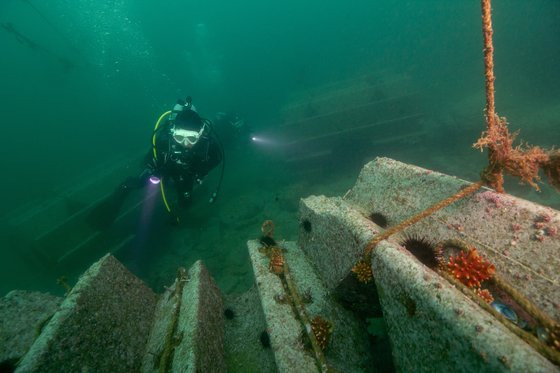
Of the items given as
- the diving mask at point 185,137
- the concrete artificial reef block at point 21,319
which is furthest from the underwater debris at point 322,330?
the diving mask at point 185,137

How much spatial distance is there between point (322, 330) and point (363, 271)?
717 mm

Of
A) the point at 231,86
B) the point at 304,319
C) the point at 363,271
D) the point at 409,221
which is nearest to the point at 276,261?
the point at 304,319

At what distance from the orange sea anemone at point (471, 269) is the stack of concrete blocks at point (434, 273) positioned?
233 millimetres

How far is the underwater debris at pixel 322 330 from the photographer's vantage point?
8.51 feet

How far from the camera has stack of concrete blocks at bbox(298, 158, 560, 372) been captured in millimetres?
1499

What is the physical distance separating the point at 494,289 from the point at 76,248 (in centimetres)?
1145

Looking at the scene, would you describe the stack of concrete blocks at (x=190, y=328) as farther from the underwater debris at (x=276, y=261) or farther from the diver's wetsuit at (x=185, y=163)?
the diver's wetsuit at (x=185, y=163)

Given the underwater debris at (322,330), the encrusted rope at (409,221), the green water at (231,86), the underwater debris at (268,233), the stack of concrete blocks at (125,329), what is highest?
the green water at (231,86)

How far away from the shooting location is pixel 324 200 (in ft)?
11.5

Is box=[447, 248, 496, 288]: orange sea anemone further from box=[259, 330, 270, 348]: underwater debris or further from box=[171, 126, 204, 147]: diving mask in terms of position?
box=[171, 126, 204, 147]: diving mask

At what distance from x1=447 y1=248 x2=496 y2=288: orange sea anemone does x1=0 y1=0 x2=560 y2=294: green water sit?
541 centimetres

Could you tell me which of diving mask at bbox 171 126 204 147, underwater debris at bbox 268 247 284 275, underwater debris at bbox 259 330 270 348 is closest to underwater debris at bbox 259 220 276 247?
underwater debris at bbox 268 247 284 275

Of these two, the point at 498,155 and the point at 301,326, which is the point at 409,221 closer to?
the point at 498,155

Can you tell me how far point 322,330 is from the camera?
2.63 m
